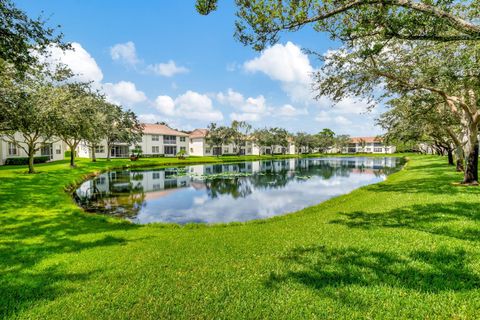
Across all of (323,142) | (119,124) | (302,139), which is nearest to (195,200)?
(119,124)

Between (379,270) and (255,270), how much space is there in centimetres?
258

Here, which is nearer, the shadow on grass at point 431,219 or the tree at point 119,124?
the shadow on grass at point 431,219

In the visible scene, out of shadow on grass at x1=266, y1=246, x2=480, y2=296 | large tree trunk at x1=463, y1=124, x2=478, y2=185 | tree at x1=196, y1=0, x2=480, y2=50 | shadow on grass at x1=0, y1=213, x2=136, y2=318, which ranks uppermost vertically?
tree at x1=196, y1=0, x2=480, y2=50

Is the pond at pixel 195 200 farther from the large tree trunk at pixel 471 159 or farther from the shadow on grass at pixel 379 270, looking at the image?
the large tree trunk at pixel 471 159

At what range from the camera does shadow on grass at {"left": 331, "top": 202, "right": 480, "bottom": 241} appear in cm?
745

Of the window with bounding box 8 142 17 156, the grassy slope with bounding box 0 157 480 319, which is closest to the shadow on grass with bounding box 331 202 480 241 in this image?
the grassy slope with bounding box 0 157 480 319

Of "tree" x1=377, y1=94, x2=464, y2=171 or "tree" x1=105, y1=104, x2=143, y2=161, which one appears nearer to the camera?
"tree" x1=377, y1=94, x2=464, y2=171

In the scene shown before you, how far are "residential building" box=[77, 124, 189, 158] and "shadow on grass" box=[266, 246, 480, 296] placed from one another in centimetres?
6296

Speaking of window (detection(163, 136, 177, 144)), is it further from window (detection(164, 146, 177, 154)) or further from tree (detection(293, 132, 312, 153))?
tree (detection(293, 132, 312, 153))

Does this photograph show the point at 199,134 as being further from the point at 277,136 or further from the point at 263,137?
the point at 277,136

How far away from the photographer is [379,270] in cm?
539

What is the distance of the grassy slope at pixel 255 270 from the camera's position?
14.2ft

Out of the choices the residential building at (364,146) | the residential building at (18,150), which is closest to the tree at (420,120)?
the residential building at (18,150)

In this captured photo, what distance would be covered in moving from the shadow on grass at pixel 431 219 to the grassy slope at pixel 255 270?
3cm
